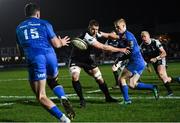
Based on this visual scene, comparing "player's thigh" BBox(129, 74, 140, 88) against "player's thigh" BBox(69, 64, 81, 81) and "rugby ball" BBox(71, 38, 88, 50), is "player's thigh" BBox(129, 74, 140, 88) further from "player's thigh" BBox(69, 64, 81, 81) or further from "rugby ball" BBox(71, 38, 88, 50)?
"rugby ball" BBox(71, 38, 88, 50)

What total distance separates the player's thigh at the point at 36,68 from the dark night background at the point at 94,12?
45682 mm

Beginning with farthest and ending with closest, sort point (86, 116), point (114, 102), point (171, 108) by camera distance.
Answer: point (114, 102)
point (171, 108)
point (86, 116)

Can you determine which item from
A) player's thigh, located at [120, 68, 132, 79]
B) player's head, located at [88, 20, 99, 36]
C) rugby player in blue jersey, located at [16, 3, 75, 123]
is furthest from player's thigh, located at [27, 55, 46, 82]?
player's thigh, located at [120, 68, 132, 79]

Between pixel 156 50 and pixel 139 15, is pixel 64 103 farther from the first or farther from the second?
pixel 139 15

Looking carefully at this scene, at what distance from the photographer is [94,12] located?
54906 mm

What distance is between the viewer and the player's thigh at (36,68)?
761cm

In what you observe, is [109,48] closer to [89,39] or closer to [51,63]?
[89,39]

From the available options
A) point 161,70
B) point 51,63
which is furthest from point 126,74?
point 51,63

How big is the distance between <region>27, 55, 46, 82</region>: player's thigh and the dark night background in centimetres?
4568

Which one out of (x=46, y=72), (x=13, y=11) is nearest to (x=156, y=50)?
(x=46, y=72)

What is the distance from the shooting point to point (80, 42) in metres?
10.4

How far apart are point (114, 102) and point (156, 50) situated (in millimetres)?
2332

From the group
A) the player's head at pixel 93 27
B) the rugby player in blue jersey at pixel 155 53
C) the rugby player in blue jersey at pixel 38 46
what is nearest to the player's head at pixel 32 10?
the rugby player in blue jersey at pixel 38 46

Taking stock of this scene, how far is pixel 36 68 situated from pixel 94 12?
47.7 metres
